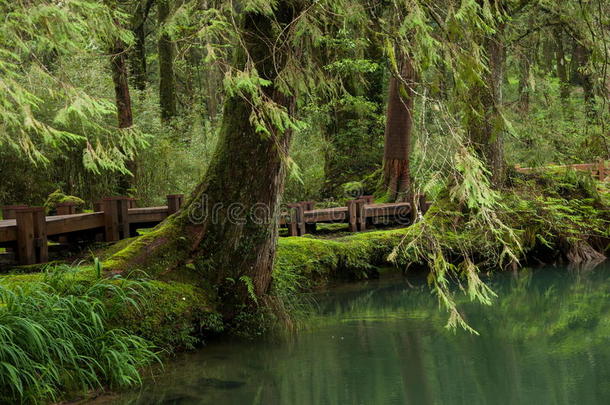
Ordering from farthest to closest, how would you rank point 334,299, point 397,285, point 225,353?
point 397,285 < point 334,299 < point 225,353

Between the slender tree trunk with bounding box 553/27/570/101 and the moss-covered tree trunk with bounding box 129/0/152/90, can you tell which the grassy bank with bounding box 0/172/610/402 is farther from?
the moss-covered tree trunk with bounding box 129/0/152/90

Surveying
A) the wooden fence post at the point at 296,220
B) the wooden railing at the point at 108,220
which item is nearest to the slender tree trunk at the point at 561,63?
the wooden railing at the point at 108,220

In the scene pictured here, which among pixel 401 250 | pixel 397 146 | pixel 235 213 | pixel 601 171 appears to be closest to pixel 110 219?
pixel 235 213

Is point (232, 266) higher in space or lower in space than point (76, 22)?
lower

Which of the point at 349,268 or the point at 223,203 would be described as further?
the point at 349,268

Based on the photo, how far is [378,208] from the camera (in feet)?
46.1

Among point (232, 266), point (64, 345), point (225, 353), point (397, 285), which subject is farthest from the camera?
point (397, 285)

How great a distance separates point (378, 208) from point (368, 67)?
11.0ft

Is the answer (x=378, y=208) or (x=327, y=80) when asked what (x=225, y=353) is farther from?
(x=378, y=208)

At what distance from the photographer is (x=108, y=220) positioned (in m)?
10.1

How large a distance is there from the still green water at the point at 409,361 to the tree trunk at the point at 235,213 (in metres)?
0.92

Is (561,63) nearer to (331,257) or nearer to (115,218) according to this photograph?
(331,257)

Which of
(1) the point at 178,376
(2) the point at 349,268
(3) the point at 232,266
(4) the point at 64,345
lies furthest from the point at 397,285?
(4) the point at 64,345

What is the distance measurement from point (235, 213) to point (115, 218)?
8.46 ft
